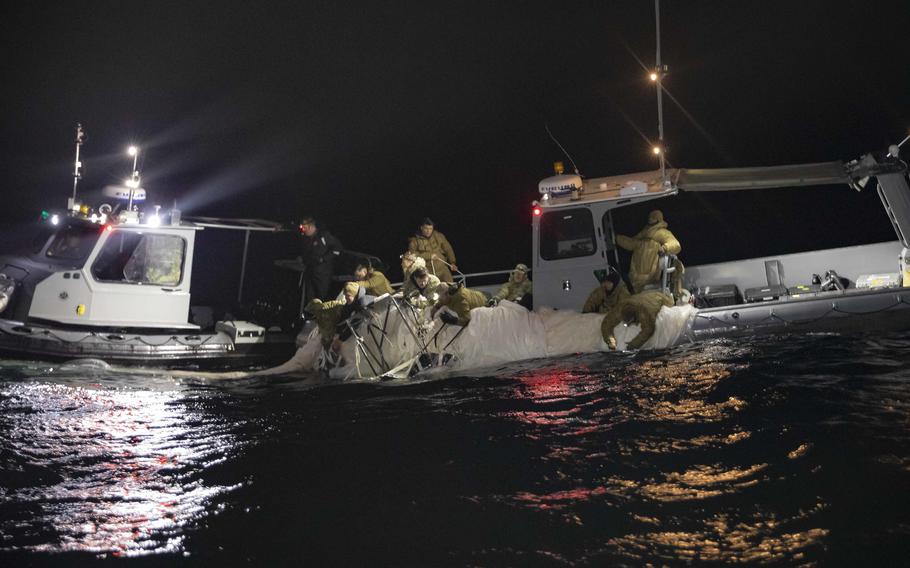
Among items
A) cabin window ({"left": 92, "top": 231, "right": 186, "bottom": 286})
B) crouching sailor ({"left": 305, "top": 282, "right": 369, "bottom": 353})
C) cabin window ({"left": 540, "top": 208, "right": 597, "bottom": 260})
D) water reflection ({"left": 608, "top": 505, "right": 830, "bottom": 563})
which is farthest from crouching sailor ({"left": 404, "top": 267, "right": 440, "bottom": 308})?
water reflection ({"left": 608, "top": 505, "right": 830, "bottom": 563})

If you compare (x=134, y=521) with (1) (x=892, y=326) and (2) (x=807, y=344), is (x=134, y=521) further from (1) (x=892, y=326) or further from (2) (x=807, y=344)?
(1) (x=892, y=326)

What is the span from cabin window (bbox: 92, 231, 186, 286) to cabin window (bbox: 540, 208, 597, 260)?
6334mm

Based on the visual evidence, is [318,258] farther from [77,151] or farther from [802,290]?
[802,290]

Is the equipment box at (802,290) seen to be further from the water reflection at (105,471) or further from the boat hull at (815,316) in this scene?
the water reflection at (105,471)

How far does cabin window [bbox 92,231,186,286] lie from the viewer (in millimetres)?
10930

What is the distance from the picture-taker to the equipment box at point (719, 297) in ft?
30.8

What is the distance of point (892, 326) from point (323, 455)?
6.81 metres

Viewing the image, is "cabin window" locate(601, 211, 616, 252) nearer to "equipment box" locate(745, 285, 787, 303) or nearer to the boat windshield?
"equipment box" locate(745, 285, 787, 303)

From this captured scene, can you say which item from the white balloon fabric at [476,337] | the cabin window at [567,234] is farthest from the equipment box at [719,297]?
the cabin window at [567,234]

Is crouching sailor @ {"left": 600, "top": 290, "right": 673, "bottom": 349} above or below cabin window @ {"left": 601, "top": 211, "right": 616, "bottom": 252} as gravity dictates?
below

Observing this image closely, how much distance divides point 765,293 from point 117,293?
10026mm

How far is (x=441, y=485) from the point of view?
149 inches

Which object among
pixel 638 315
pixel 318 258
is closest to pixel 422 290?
pixel 638 315

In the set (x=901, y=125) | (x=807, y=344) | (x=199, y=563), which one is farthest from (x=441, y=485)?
(x=901, y=125)
